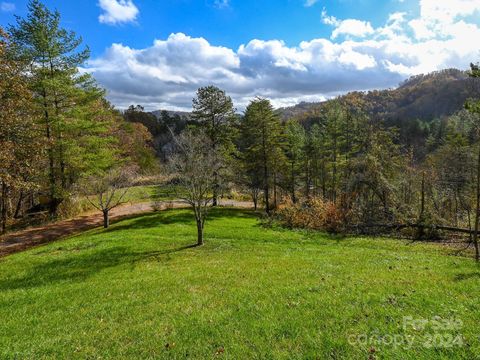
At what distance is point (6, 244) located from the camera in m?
17.6

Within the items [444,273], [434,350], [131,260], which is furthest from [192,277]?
[444,273]

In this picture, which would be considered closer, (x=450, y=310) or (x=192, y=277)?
(x=450, y=310)

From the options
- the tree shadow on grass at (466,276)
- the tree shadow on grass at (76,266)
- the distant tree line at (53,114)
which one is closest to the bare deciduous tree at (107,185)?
the distant tree line at (53,114)

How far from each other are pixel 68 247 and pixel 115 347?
11509 millimetres

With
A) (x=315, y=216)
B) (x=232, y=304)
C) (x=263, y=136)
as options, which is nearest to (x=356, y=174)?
(x=315, y=216)

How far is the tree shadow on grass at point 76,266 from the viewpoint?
10234 mm

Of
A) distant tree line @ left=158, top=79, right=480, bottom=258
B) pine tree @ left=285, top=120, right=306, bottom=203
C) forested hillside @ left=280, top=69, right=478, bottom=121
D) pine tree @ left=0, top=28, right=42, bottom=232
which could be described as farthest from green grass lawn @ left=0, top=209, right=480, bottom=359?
forested hillside @ left=280, top=69, right=478, bottom=121

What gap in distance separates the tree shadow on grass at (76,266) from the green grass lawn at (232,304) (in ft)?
0.16

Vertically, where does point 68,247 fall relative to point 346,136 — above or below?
below

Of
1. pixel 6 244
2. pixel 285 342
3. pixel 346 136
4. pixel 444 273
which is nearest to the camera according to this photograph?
pixel 285 342

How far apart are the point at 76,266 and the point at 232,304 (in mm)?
7857

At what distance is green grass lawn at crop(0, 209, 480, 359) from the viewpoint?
524 cm

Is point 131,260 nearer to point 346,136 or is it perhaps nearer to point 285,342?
point 285,342

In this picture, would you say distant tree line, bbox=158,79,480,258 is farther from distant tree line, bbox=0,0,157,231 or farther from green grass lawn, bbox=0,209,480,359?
distant tree line, bbox=0,0,157,231
